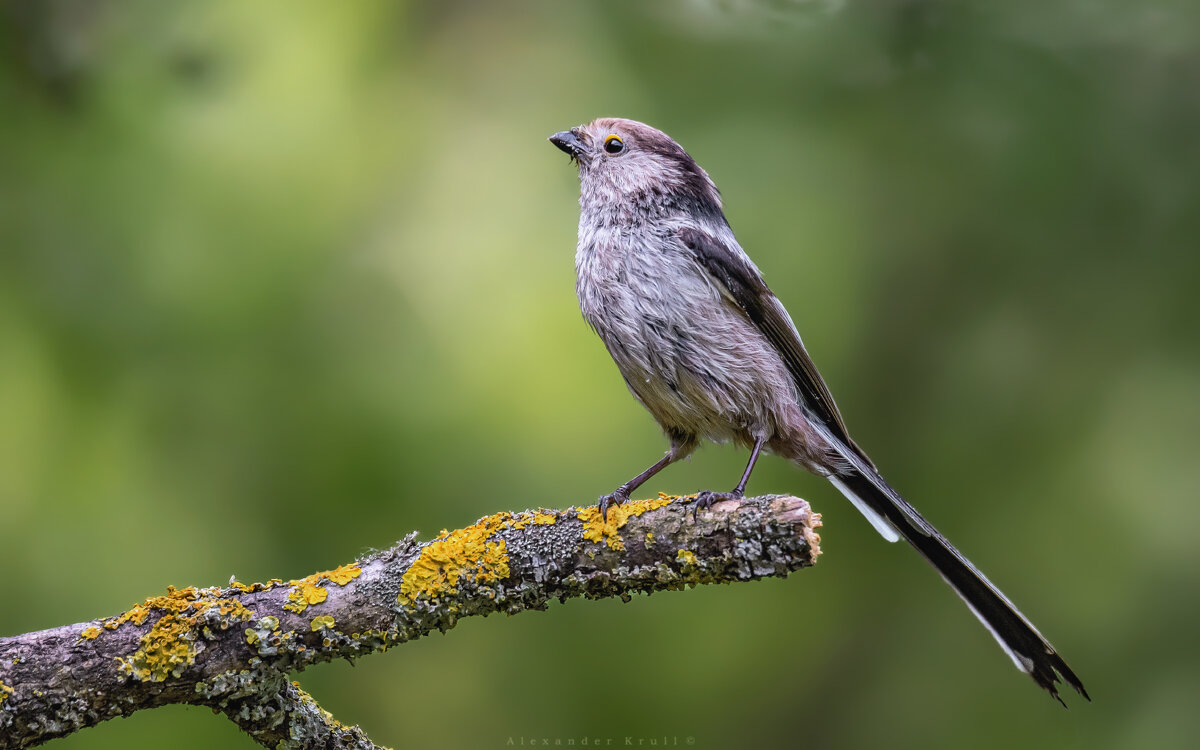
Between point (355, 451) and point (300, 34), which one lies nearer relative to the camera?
point (355, 451)

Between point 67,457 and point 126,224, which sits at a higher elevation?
point 126,224

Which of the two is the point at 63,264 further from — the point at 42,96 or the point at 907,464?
the point at 907,464

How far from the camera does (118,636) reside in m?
2.47

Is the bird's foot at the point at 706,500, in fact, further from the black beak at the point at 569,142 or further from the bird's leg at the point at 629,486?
the black beak at the point at 569,142

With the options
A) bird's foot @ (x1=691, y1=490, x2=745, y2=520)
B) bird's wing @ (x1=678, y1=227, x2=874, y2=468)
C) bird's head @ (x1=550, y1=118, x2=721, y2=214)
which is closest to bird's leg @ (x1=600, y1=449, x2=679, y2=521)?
bird's foot @ (x1=691, y1=490, x2=745, y2=520)

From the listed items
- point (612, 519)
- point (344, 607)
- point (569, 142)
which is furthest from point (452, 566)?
point (569, 142)

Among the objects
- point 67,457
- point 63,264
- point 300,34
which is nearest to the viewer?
point 67,457

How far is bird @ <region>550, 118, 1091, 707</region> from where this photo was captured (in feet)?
10.7

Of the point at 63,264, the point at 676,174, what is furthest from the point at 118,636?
the point at 676,174

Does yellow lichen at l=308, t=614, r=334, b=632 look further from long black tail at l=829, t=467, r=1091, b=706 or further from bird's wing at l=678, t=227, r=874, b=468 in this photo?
long black tail at l=829, t=467, r=1091, b=706

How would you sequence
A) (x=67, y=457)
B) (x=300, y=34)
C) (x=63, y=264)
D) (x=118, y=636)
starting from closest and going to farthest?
(x=118, y=636)
(x=67, y=457)
(x=63, y=264)
(x=300, y=34)

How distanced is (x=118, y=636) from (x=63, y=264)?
2022mm

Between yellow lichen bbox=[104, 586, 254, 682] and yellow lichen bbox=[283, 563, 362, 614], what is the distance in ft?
0.36

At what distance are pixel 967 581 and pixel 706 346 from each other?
1.16 metres
